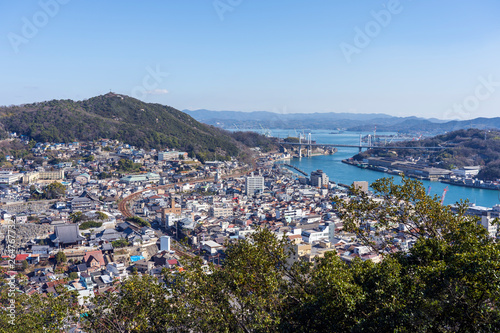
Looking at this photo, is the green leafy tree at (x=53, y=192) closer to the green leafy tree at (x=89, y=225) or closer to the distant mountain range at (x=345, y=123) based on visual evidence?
the green leafy tree at (x=89, y=225)

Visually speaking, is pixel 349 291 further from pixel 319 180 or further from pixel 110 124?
pixel 110 124

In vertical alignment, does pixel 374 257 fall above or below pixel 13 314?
below

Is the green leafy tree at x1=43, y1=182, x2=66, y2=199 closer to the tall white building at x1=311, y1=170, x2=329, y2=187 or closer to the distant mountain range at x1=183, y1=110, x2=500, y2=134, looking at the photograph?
the tall white building at x1=311, y1=170, x2=329, y2=187

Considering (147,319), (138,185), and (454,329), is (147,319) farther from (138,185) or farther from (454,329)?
(138,185)

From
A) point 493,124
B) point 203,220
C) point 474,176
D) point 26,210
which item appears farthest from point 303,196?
point 493,124

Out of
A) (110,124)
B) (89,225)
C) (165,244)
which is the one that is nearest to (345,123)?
(110,124)

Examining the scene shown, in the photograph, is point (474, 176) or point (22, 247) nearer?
point (22, 247)
